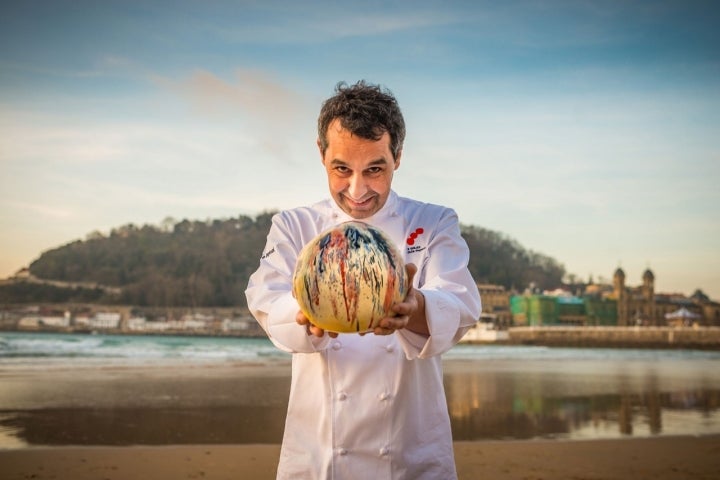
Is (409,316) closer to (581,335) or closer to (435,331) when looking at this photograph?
(435,331)

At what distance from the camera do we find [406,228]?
2896mm

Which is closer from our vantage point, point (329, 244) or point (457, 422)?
point (329, 244)

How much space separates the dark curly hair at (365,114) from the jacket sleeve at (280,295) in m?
0.39

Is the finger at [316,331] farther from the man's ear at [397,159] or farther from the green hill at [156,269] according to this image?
the green hill at [156,269]

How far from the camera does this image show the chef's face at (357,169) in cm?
252

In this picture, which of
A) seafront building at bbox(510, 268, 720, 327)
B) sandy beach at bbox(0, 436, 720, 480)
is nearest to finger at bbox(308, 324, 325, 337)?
sandy beach at bbox(0, 436, 720, 480)

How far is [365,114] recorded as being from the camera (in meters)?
2.51

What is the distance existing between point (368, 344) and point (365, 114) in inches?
32.4

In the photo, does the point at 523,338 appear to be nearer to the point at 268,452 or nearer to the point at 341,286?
the point at 268,452

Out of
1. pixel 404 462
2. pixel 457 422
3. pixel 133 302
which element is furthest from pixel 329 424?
pixel 133 302

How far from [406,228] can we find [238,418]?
37.1 ft

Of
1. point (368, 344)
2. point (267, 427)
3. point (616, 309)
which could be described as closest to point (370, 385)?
point (368, 344)

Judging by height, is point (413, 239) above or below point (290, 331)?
above

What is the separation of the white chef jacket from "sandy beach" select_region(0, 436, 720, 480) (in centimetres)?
679
